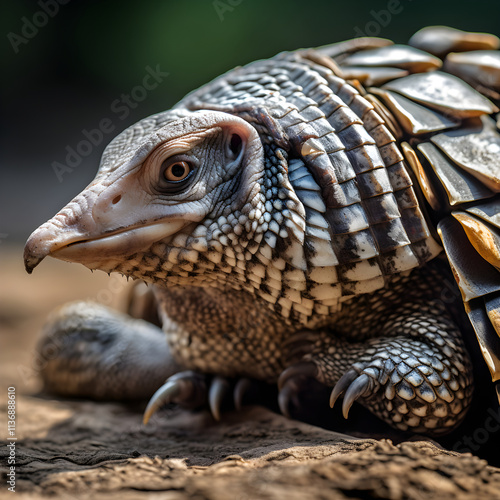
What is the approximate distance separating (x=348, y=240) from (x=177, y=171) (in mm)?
715

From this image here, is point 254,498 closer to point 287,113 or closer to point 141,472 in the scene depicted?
point 141,472

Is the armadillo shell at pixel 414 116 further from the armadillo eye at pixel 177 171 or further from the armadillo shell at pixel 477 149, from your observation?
the armadillo eye at pixel 177 171

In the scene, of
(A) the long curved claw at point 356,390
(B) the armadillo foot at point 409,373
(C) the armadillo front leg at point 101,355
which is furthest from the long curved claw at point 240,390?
(A) the long curved claw at point 356,390

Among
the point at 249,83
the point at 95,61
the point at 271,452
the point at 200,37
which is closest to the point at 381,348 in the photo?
the point at 271,452

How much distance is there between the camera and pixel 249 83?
2344 mm

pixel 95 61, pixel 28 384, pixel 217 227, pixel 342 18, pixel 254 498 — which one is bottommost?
pixel 28 384

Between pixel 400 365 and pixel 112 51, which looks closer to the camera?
pixel 400 365

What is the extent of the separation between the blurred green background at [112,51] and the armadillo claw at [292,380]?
387 centimetres

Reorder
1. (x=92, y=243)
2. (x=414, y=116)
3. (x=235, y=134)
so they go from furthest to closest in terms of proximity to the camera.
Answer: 1. (x=414, y=116)
2. (x=235, y=134)
3. (x=92, y=243)

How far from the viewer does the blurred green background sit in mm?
5551

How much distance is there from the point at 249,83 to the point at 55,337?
2078 millimetres

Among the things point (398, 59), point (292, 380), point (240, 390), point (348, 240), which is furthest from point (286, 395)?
point (398, 59)

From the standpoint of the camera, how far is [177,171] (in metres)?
1.98

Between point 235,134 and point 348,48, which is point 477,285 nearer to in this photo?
point 235,134
